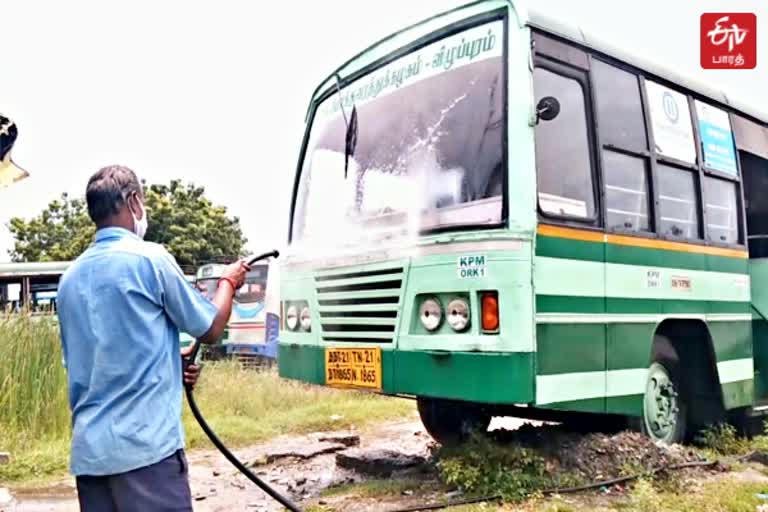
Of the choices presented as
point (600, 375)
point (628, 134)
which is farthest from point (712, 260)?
point (600, 375)

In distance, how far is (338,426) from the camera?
27.5 ft

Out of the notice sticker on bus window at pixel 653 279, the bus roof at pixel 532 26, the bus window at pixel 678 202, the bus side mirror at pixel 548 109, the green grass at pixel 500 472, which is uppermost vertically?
the bus roof at pixel 532 26

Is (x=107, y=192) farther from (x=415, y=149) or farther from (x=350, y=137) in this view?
(x=350, y=137)

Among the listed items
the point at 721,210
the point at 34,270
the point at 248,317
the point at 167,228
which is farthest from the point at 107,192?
the point at 167,228

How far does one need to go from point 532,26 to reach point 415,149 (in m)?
1.05

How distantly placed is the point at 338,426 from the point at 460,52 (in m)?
4.93

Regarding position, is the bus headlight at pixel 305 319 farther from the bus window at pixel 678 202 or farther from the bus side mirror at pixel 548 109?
the bus window at pixel 678 202

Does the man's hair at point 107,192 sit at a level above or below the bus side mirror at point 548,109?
below

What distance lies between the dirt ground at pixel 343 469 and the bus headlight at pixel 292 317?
3.83ft

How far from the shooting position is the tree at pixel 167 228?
97.3 ft

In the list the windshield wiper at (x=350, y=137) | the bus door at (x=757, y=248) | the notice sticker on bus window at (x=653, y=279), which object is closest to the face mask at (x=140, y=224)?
the windshield wiper at (x=350, y=137)

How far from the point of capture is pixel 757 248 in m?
7.35

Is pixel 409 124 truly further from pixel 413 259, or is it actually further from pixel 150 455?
pixel 150 455

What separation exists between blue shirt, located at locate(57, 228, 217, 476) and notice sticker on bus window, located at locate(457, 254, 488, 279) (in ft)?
6.49
